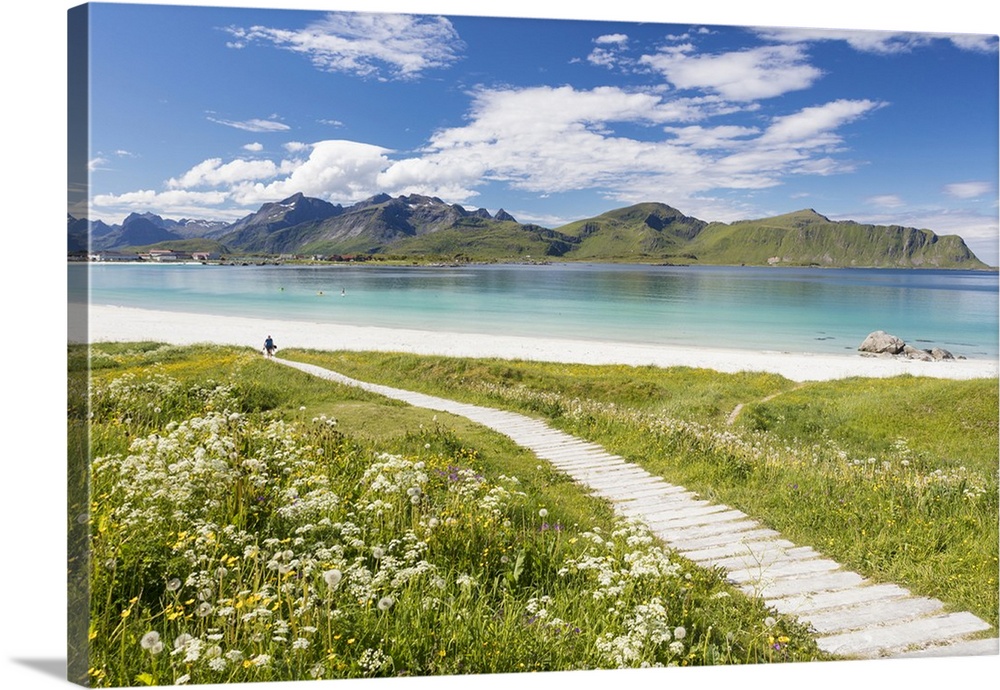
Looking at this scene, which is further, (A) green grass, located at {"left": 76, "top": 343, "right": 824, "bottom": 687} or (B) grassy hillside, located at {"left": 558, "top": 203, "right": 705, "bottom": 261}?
(B) grassy hillside, located at {"left": 558, "top": 203, "right": 705, "bottom": 261}

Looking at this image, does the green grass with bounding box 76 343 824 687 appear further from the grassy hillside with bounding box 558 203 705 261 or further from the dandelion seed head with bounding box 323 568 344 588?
the grassy hillside with bounding box 558 203 705 261

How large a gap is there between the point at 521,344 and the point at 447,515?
196 centimetres

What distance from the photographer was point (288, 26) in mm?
5250

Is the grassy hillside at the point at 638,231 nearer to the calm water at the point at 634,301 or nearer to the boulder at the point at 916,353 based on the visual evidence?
the calm water at the point at 634,301

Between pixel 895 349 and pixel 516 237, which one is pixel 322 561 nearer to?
pixel 516 237

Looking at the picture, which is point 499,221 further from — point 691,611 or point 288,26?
point 691,611

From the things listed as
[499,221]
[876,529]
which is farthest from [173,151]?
[876,529]

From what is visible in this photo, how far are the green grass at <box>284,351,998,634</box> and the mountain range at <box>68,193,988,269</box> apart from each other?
103 centimetres

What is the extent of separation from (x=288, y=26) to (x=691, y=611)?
5423mm

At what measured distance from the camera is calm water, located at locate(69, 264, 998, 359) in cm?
573

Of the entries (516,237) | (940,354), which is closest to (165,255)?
(516,237)

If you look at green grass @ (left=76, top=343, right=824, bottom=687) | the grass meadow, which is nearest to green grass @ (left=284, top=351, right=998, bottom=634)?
the grass meadow

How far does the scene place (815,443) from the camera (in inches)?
254

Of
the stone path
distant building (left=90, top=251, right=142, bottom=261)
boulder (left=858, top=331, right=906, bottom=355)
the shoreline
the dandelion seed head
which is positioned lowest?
the stone path
